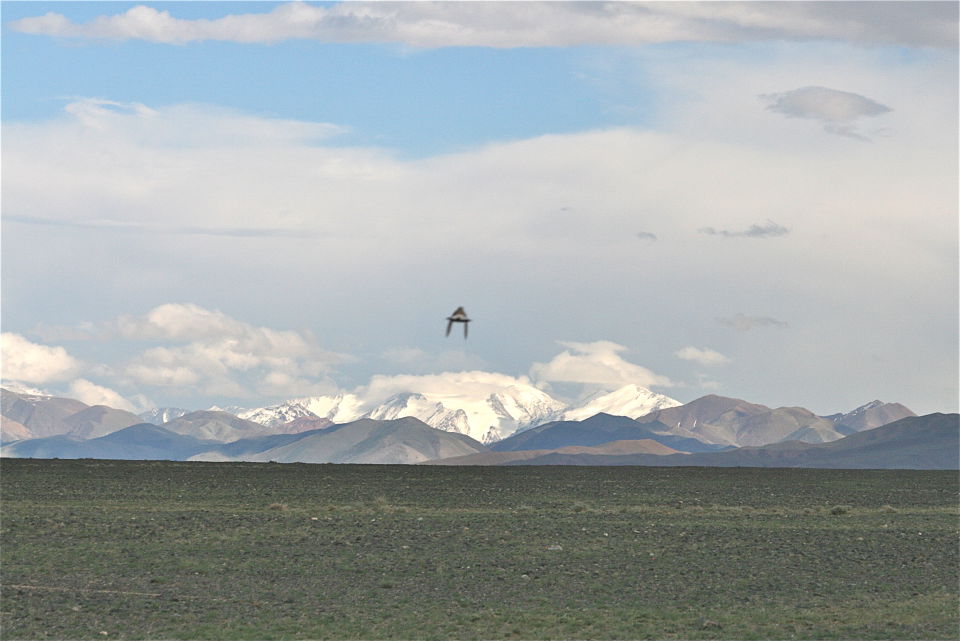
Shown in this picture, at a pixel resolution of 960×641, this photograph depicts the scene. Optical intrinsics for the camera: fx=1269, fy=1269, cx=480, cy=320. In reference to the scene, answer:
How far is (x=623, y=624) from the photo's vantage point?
110ft

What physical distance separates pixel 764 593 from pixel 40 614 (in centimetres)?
2100

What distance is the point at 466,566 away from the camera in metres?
43.5

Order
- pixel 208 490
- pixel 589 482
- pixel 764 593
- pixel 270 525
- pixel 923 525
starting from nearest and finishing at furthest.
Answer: pixel 764 593 → pixel 270 525 → pixel 923 525 → pixel 208 490 → pixel 589 482

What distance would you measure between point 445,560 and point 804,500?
3907 centimetres

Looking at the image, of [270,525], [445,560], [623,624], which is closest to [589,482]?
[270,525]

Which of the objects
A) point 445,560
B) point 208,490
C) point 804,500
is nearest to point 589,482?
point 804,500

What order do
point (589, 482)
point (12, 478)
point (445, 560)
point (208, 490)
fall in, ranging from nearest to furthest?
point (445, 560) < point (208, 490) < point (12, 478) < point (589, 482)

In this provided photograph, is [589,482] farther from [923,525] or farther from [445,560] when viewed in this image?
[445,560]

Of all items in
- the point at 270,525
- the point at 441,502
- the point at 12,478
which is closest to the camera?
the point at 270,525

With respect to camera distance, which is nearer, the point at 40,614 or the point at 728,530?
the point at 40,614

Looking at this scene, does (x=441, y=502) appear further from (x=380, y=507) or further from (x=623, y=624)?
(x=623, y=624)

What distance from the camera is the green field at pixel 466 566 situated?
3356 centimetres

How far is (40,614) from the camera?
33812 mm

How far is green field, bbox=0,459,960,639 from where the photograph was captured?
33.6 meters
